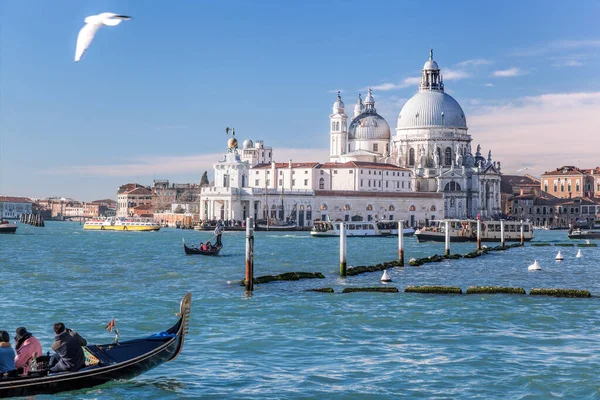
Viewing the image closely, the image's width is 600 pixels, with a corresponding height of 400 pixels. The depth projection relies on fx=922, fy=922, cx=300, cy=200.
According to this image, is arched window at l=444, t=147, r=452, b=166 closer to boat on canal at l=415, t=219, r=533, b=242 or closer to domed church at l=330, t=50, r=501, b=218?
domed church at l=330, t=50, r=501, b=218

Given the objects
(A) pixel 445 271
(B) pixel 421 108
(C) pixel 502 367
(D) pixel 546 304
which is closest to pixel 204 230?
(B) pixel 421 108

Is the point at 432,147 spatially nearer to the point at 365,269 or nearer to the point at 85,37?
the point at 365,269

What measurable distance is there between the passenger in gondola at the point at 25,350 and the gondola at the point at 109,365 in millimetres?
178

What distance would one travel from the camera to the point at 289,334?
1653 centimetres

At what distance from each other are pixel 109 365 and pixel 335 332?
5644 mm

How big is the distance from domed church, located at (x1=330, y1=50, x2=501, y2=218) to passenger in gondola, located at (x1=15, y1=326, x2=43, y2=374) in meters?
92.6

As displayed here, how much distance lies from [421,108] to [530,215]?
73.9ft

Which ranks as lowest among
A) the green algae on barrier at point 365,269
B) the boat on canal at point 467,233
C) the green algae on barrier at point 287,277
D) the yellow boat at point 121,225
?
the green algae on barrier at point 287,277

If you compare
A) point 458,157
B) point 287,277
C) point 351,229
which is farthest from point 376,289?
point 458,157

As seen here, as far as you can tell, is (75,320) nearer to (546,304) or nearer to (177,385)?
(177,385)

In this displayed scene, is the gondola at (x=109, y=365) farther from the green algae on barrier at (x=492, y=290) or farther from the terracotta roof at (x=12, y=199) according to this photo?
the terracotta roof at (x=12, y=199)

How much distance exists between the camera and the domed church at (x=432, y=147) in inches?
4072

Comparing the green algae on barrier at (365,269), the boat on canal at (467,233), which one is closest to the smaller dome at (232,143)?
the boat on canal at (467,233)

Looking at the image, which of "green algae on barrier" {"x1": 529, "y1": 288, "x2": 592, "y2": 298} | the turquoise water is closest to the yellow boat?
the turquoise water
